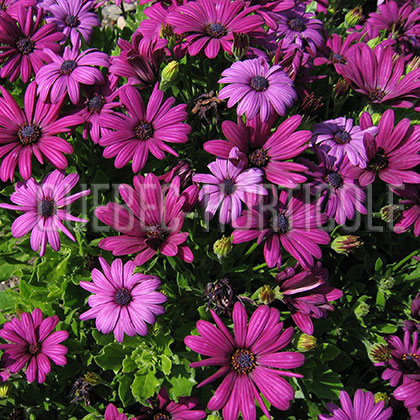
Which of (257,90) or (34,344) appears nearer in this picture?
(257,90)

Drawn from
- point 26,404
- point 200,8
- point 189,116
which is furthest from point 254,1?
point 26,404

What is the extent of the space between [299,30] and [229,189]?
1.26 metres

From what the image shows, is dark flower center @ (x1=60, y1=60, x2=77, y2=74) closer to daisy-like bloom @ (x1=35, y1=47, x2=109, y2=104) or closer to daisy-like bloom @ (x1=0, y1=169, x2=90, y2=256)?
daisy-like bloom @ (x1=35, y1=47, x2=109, y2=104)

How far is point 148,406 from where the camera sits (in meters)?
1.95

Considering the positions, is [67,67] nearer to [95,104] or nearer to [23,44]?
[95,104]

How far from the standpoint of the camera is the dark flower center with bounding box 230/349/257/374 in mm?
1720

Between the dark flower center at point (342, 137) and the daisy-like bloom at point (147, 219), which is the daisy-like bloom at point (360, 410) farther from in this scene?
the dark flower center at point (342, 137)

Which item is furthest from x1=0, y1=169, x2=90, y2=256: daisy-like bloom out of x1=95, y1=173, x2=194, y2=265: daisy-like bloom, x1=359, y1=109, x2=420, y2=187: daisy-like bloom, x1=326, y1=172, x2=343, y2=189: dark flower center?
x1=359, y1=109, x2=420, y2=187: daisy-like bloom

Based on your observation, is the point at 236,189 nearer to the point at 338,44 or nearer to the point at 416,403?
the point at 416,403

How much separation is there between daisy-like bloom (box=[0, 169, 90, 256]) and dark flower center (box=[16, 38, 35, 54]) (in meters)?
0.77

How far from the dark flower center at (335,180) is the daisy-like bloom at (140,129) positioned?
0.67 metres

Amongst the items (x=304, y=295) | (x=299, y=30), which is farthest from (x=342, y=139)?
(x=299, y=30)

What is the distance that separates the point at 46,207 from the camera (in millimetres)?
1829

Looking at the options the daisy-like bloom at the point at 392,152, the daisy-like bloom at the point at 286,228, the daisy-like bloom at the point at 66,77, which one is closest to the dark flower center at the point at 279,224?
the daisy-like bloom at the point at 286,228
